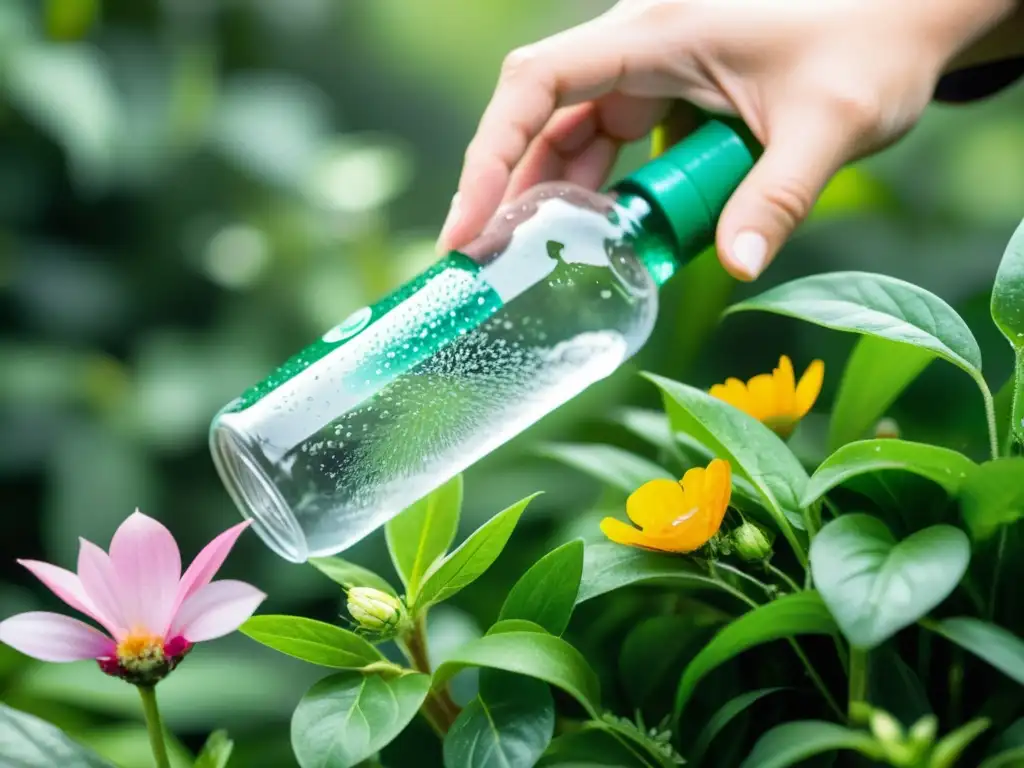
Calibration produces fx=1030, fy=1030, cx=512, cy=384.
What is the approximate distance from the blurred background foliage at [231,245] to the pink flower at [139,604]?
355mm

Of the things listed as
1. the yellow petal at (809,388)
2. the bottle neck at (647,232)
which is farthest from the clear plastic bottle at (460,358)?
the yellow petal at (809,388)

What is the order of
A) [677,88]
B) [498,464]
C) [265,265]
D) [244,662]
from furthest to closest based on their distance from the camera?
[265,265] < [498,464] < [244,662] < [677,88]

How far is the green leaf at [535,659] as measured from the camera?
443 mm

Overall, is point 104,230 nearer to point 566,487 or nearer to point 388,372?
point 566,487

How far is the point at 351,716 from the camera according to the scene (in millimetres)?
458

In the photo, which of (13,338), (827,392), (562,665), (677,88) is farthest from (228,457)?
(13,338)

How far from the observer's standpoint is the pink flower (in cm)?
47

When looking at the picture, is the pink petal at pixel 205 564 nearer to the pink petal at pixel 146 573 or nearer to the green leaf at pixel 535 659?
the pink petal at pixel 146 573

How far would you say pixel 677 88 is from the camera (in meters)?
0.71

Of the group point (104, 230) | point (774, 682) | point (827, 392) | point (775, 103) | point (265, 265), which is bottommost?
point (774, 682)

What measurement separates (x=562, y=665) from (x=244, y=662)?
17.9 inches

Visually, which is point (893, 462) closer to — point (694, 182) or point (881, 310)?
point (881, 310)

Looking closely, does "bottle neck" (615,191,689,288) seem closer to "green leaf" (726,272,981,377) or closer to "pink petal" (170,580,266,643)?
"green leaf" (726,272,981,377)

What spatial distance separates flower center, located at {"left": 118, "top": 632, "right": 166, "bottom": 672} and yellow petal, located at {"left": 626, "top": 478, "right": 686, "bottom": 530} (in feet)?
0.76
